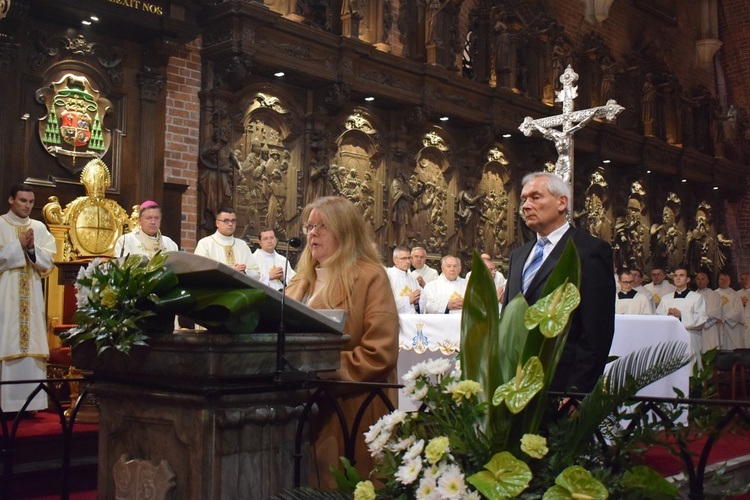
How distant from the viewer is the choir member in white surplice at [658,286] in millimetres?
13680

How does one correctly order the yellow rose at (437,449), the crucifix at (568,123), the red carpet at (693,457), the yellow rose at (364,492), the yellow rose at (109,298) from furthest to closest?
the crucifix at (568,123) < the red carpet at (693,457) < the yellow rose at (109,298) < the yellow rose at (364,492) < the yellow rose at (437,449)

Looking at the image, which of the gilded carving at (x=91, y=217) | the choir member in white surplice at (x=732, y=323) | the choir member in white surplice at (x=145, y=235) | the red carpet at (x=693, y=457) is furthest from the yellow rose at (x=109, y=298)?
the choir member in white surplice at (x=732, y=323)

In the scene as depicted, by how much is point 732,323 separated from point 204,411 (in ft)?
46.5

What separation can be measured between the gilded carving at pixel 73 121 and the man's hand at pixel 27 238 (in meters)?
1.77

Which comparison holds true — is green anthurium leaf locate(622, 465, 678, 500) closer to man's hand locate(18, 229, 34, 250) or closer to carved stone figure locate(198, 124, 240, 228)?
man's hand locate(18, 229, 34, 250)

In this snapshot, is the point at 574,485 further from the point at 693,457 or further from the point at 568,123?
the point at 568,123

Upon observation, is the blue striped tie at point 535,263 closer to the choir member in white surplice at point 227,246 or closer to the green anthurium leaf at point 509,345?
the green anthurium leaf at point 509,345

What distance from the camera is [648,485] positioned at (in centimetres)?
157

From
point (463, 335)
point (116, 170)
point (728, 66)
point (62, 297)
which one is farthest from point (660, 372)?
point (728, 66)

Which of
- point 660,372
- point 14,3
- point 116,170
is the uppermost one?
point 14,3

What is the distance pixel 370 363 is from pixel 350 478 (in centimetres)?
66

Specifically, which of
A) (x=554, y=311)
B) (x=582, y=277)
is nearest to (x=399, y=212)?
(x=582, y=277)

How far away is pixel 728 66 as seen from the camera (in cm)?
2094

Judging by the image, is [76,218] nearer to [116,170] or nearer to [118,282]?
[116,170]
